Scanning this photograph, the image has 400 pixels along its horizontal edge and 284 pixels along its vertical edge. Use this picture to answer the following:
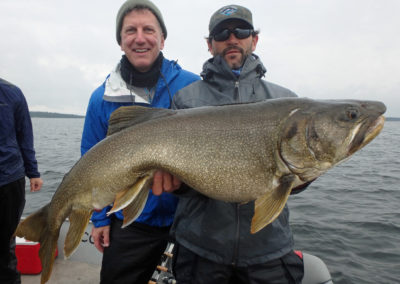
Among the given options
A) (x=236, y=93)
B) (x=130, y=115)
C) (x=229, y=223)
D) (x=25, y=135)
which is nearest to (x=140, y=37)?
(x=130, y=115)

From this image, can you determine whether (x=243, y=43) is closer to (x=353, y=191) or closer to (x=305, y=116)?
(x=305, y=116)

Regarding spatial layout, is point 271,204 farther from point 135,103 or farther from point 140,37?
point 140,37

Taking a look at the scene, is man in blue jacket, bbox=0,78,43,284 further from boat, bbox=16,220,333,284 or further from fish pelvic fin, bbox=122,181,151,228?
fish pelvic fin, bbox=122,181,151,228

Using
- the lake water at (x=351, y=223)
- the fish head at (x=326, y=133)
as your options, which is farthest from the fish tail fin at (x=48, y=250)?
the lake water at (x=351, y=223)

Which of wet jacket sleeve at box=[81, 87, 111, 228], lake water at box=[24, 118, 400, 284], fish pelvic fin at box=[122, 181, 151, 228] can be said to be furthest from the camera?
lake water at box=[24, 118, 400, 284]

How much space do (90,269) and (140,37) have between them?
14.2ft

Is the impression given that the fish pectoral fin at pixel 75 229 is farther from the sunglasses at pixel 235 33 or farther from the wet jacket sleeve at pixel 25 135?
the wet jacket sleeve at pixel 25 135

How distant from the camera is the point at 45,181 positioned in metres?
14.1

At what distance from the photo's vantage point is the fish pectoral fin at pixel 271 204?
212cm

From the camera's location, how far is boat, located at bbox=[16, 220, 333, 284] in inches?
148

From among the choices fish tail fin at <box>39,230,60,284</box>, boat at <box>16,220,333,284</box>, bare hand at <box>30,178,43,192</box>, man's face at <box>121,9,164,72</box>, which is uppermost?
man's face at <box>121,9,164,72</box>

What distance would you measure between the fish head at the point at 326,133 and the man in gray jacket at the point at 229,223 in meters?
0.54

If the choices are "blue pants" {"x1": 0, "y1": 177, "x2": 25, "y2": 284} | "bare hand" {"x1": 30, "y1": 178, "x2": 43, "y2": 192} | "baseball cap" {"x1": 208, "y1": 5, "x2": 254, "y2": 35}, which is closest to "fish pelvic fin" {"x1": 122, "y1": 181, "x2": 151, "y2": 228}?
"baseball cap" {"x1": 208, "y1": 5, "x2": 254, "y2": 35}

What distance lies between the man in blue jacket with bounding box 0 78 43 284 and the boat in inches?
39.7
